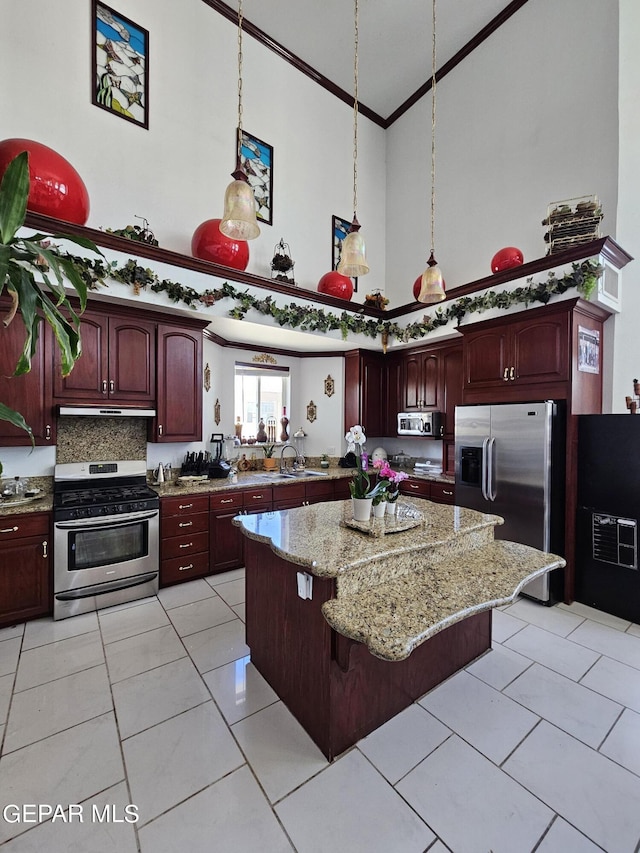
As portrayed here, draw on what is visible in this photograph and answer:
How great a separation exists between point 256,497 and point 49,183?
311 cm

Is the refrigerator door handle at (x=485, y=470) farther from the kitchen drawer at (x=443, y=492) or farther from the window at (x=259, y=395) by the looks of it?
the window at (x=259, y=395)

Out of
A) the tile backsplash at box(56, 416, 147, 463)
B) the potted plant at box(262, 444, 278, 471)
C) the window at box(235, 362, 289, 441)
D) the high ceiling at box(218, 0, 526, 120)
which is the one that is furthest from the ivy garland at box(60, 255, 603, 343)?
the high ceiling at box(218, 0, 526, 120)

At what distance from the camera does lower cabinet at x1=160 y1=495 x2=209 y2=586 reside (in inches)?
133

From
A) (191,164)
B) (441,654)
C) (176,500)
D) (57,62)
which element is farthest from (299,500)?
(57,62)

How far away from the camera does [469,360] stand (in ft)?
12.9

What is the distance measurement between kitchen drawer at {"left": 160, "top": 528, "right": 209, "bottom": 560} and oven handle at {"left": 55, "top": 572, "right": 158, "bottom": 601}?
207 millimetres

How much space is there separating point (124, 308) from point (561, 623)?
14.8ft

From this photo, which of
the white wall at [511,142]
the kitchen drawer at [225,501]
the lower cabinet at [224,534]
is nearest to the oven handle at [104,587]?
the lower cabinet at [224,534]

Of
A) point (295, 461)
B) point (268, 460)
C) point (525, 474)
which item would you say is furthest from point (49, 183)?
point (525, 474)

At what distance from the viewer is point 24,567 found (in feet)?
9.12

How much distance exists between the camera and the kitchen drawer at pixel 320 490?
14.4 ft

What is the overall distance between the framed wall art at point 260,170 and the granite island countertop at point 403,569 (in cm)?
391

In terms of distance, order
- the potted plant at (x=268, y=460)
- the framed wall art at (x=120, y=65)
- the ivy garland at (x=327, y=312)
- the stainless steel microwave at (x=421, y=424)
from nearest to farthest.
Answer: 1. the ivy garland at (x=327, y=312)
2. the framed wall art at (x=120, y=65)
3. the stainless steel microwave at (x=421, y=424)
4. the potted plant at (x=268, y=460)

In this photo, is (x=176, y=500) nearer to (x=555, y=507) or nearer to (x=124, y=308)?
(x=124, y=308)
